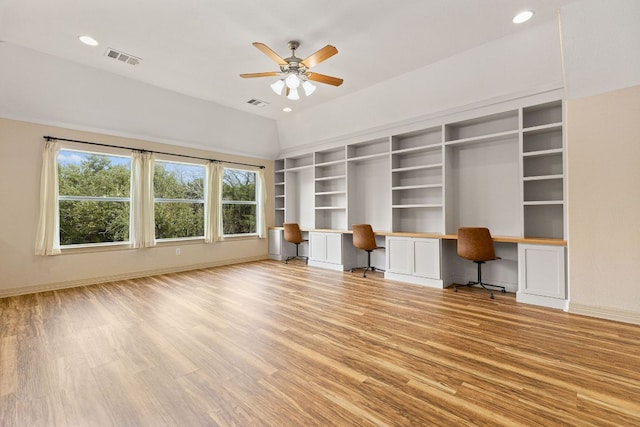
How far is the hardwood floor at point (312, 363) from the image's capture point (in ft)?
5.35

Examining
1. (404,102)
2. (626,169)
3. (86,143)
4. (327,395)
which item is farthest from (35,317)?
(626,169)

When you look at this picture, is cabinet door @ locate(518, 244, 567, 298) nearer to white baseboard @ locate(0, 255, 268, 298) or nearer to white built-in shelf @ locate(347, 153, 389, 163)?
white built-in shelf @ locate(347, 153, 389, 163)

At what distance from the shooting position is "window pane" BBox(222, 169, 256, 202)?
265 inches

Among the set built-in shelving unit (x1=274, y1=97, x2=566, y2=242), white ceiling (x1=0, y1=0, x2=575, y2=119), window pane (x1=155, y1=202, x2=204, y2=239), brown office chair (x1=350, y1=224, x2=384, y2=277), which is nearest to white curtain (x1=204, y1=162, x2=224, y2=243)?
window pane (x1=155, y1=202, x2=204, y2=239)

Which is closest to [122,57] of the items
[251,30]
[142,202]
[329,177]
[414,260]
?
[251,30]

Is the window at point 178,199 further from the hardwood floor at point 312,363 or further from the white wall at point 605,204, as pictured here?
the white wall at point 605,204

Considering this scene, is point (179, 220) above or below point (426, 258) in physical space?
above

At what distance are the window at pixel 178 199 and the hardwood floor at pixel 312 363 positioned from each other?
2.26 m

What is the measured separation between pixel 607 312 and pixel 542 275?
645 millimetres

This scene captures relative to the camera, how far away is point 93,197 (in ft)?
16.0

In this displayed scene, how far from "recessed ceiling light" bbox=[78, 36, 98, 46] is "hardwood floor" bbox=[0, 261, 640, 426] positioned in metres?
3.28

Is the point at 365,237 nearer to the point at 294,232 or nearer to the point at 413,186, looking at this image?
the point at 413,186

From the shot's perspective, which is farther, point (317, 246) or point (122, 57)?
point (317, 246)

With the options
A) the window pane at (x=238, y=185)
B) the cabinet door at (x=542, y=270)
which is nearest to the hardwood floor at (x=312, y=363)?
the cabinet door at (x=542, y=270)
